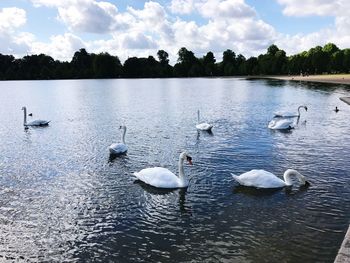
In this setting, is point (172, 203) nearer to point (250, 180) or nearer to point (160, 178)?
point (160, 178)

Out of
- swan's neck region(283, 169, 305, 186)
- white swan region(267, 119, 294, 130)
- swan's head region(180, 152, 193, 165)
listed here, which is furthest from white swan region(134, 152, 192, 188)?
white swan region(267, 119, 294, 130)

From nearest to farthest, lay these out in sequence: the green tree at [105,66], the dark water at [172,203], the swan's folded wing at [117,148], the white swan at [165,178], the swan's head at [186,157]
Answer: the dark water at [172,203] < the white swan at [165,178] < the swan's head at [186,157] < the swan's folded wing at [117,148] < the green tree at [105,66]

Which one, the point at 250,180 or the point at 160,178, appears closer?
the point at 250,180

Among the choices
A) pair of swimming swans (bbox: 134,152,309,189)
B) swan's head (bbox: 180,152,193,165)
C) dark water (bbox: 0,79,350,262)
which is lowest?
dark water (bbox: 0,79,350,262)

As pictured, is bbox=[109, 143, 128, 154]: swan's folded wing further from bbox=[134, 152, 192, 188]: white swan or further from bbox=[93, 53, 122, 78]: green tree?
bbox=[93, 53, 122, 78]: green tree

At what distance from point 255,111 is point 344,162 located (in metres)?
21.1

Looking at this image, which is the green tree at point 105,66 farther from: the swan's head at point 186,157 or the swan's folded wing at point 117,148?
the swan's head at point 186,157

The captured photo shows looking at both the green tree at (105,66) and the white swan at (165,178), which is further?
the green tree at (105,66)

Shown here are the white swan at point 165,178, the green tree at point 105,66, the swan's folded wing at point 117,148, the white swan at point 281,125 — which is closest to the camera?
the white swan at point 165,178

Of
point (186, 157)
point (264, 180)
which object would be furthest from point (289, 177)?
point (186, 157)

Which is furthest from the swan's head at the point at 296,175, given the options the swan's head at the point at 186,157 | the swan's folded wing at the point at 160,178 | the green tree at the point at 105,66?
the green tree at the point at 105,66

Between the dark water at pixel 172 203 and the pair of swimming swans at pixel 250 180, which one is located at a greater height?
the pair of swimming swans at pixel 250 180

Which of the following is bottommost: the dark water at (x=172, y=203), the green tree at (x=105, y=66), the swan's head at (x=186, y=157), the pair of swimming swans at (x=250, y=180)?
the dark water at (x=172, y=203)

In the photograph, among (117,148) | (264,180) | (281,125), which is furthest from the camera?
(281,125)
